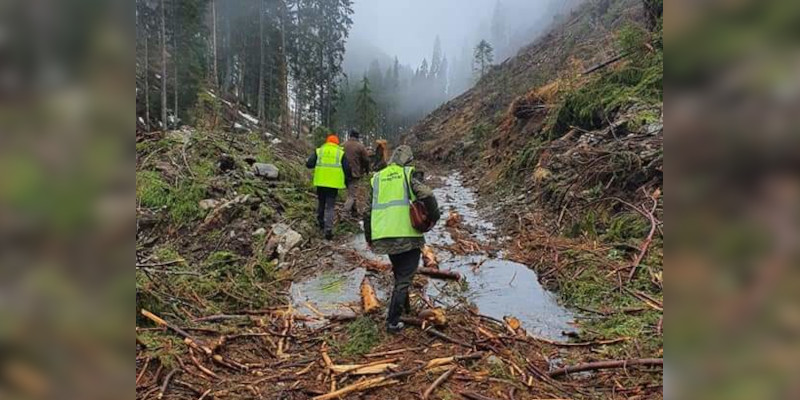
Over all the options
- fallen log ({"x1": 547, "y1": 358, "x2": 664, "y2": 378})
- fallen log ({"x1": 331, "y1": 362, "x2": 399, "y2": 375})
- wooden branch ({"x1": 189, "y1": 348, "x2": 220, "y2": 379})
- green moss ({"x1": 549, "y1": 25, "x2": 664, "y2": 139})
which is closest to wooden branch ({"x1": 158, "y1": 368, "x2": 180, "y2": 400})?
wooden branch ({"x1": 189, "y1": 348, "x2": 220, "y2": 379})

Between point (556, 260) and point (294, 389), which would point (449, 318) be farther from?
point (556, 260)

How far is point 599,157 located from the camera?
28.9ft

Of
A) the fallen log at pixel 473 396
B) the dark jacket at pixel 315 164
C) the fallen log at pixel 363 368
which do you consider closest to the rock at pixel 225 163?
the dark jacket at pixel 315 164

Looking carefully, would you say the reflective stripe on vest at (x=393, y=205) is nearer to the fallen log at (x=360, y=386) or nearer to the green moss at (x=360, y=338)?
the green moss at (x=360, y=338)

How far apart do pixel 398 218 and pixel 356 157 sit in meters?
4.87

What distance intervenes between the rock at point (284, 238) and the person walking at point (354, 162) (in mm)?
1501

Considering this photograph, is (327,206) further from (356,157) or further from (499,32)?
(499,32)

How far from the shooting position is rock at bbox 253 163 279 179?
417 inches

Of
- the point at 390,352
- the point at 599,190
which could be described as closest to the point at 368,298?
the point at 390,352

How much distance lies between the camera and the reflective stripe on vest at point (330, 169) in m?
8.20

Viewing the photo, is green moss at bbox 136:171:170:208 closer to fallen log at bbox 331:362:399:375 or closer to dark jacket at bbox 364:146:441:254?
dark jacket at bbox 364:146:441:254

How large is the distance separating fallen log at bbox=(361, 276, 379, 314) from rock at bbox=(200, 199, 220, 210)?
3776 millimetres

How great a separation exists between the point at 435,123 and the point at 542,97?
2966 centimetres
